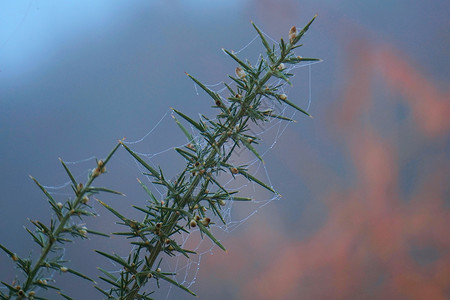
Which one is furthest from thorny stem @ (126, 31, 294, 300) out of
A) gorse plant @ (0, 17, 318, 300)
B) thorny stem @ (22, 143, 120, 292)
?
thorny stem @ (22, 143, 120, 292)

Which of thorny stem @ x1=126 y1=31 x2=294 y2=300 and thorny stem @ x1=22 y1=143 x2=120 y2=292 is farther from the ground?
thorny stem @ x1=126 y1=31 x2=294 y2=300

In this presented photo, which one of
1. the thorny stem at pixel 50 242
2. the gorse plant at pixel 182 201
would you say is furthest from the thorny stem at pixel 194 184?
the thorny stem at pixel 50 242

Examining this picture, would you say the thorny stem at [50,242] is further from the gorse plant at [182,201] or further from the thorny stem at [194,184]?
the thorny stem at [194,184]

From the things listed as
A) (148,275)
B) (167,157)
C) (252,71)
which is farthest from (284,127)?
(148,275)

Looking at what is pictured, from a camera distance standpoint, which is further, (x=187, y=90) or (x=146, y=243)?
(x=187, y=90)

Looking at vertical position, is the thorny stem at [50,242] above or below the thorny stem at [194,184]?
below

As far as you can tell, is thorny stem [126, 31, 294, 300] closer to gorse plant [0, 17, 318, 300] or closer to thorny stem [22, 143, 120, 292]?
gorse plant [0, 17, 318, 300]

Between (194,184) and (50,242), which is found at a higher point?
(194,184)

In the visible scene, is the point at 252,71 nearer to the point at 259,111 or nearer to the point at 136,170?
the point at 259,111

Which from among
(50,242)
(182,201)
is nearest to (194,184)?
(182,201)

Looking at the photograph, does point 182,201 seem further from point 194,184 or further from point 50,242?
point 50,242

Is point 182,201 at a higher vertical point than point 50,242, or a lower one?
higher
